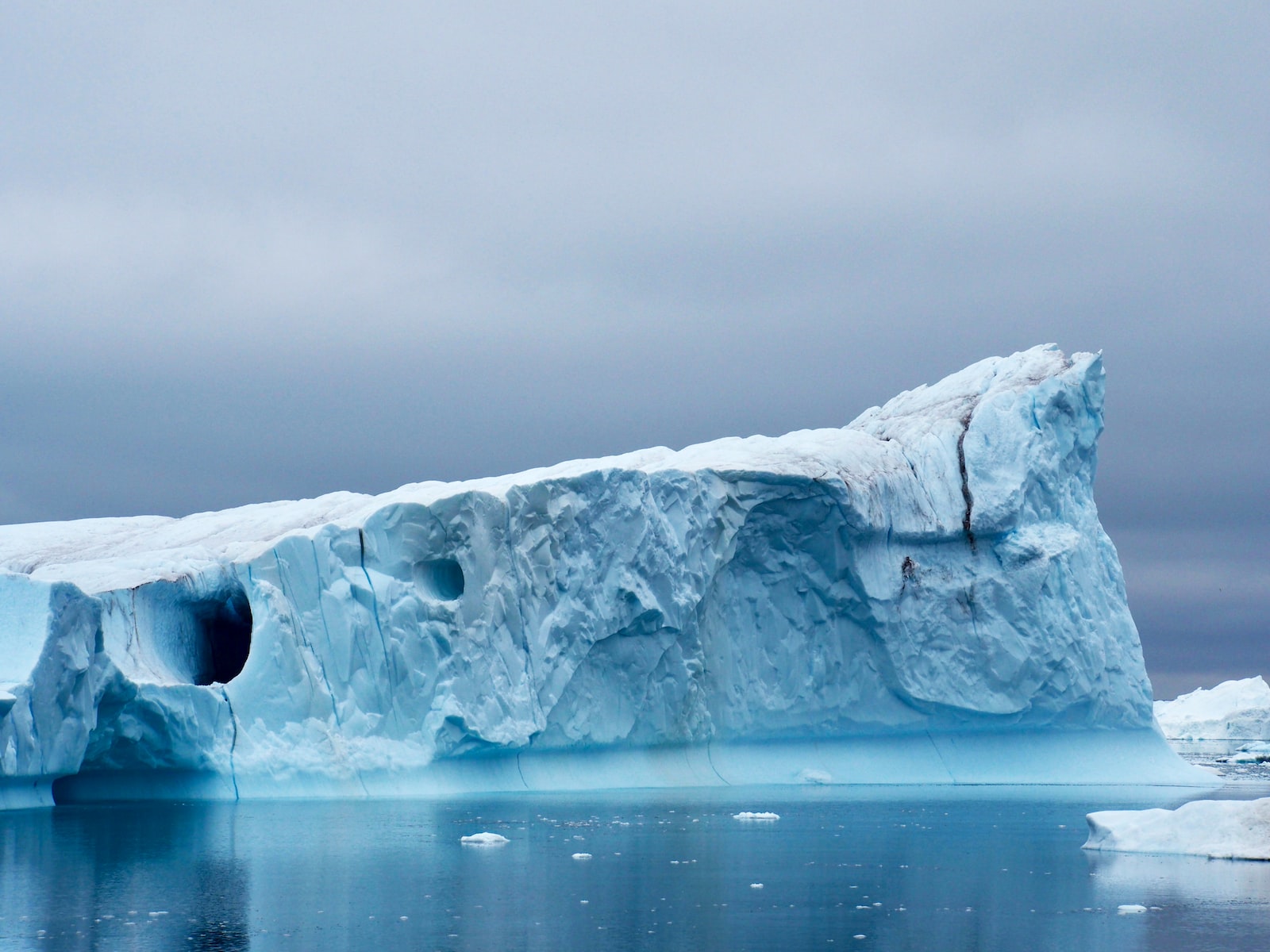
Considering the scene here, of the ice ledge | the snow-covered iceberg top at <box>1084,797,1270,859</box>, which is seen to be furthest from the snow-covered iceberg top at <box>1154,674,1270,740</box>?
the snow-covered iceberg top at <box>1084,797,1270,859</box>

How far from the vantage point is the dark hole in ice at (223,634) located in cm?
2055

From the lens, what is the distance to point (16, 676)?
53.5 ft

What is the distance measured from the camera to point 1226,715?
164 feet

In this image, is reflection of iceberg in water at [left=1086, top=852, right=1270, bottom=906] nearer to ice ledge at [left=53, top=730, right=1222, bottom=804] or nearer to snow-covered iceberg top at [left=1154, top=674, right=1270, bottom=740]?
ice ledge at [left=53, top=730, right=1222, bottom=804]

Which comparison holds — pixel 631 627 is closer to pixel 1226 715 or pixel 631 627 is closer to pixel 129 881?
pixel 129 881

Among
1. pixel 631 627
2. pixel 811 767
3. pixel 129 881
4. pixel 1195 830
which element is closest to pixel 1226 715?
pixel 811 767

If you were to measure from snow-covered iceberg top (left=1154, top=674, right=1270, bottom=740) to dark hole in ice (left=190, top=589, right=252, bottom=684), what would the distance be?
1331 inches

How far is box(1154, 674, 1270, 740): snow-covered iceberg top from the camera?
4828 cm

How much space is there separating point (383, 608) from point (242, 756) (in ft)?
8.41

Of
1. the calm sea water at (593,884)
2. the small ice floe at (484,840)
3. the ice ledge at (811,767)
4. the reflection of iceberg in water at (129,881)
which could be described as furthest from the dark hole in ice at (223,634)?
the small ice floe at (484,840)

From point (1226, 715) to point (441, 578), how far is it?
124ft

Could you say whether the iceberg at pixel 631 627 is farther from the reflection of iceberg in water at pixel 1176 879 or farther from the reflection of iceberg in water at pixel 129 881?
the reflection of iceberg in water at pixel 1176 879

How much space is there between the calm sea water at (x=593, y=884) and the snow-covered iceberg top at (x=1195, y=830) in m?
0.31

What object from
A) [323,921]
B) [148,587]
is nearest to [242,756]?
[148,587]
